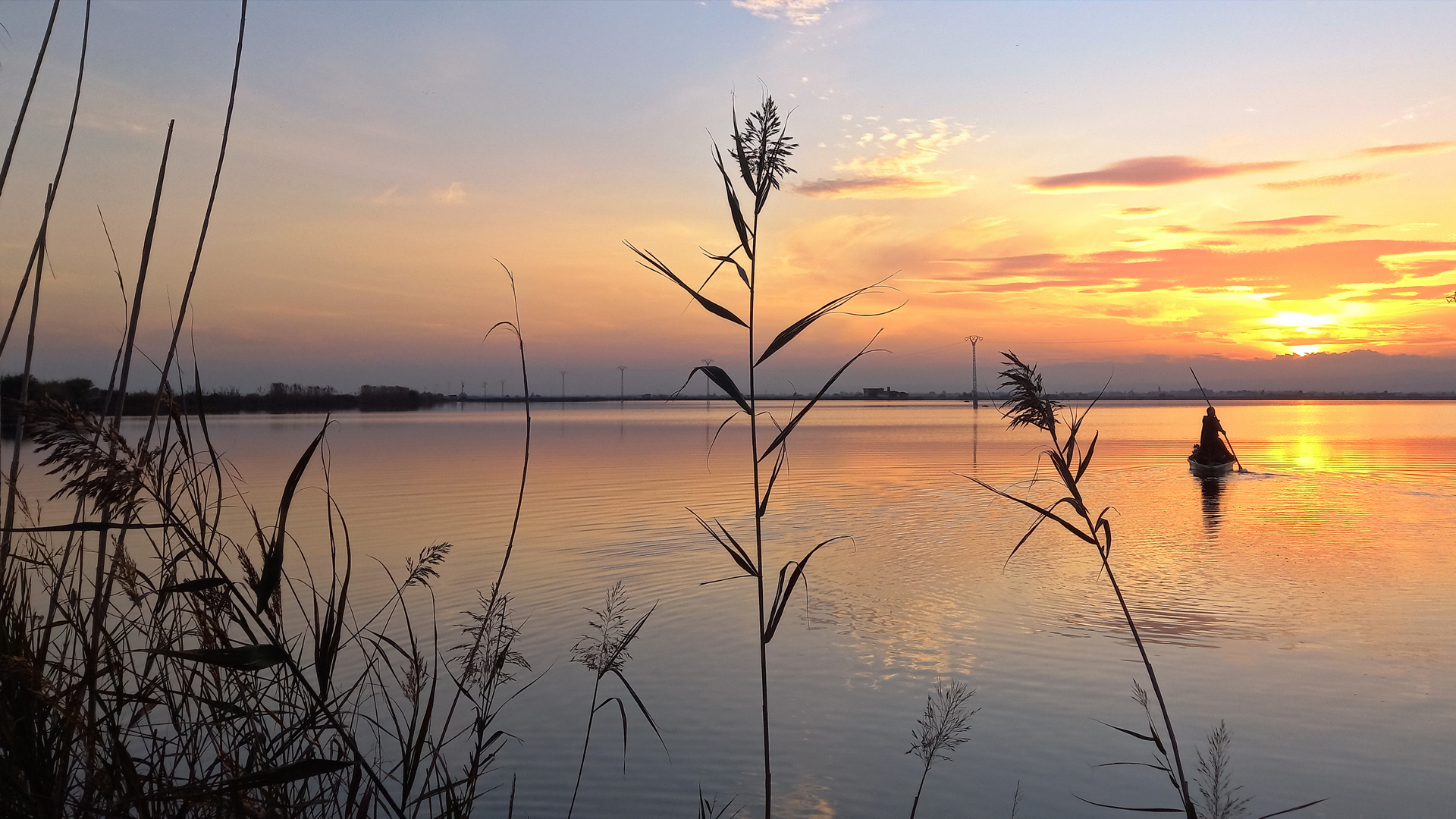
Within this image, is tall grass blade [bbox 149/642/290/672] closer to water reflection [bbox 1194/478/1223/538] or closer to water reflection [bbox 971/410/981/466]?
water reflection [bbox 1194/478/1223/538]

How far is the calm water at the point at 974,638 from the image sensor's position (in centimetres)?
591

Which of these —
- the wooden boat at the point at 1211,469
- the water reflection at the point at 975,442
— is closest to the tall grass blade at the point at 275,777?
the wooden boat at the point at 1211,469

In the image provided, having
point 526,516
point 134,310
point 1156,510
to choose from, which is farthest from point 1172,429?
point 134,310

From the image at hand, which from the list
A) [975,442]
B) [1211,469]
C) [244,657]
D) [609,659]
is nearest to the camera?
[244,657]

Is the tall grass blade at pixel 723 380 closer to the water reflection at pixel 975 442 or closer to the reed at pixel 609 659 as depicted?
the reed at pixel 609 659

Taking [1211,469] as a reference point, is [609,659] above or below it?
above

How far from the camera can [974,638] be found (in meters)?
8.91

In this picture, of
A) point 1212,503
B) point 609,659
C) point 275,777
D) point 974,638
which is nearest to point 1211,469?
point 1212,503

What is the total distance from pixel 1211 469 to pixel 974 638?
19567 millimetres

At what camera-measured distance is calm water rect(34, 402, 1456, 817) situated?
591cm

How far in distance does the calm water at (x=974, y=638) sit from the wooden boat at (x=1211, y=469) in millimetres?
3272

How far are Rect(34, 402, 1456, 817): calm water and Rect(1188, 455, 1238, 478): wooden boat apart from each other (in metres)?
3.27

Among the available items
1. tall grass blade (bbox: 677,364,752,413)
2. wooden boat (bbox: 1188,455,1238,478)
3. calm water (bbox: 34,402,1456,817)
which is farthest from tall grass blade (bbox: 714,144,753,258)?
wooden boat (bbox: 1188,455,1238,478)

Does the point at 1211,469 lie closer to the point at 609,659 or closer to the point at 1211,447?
the point at 1211,447
